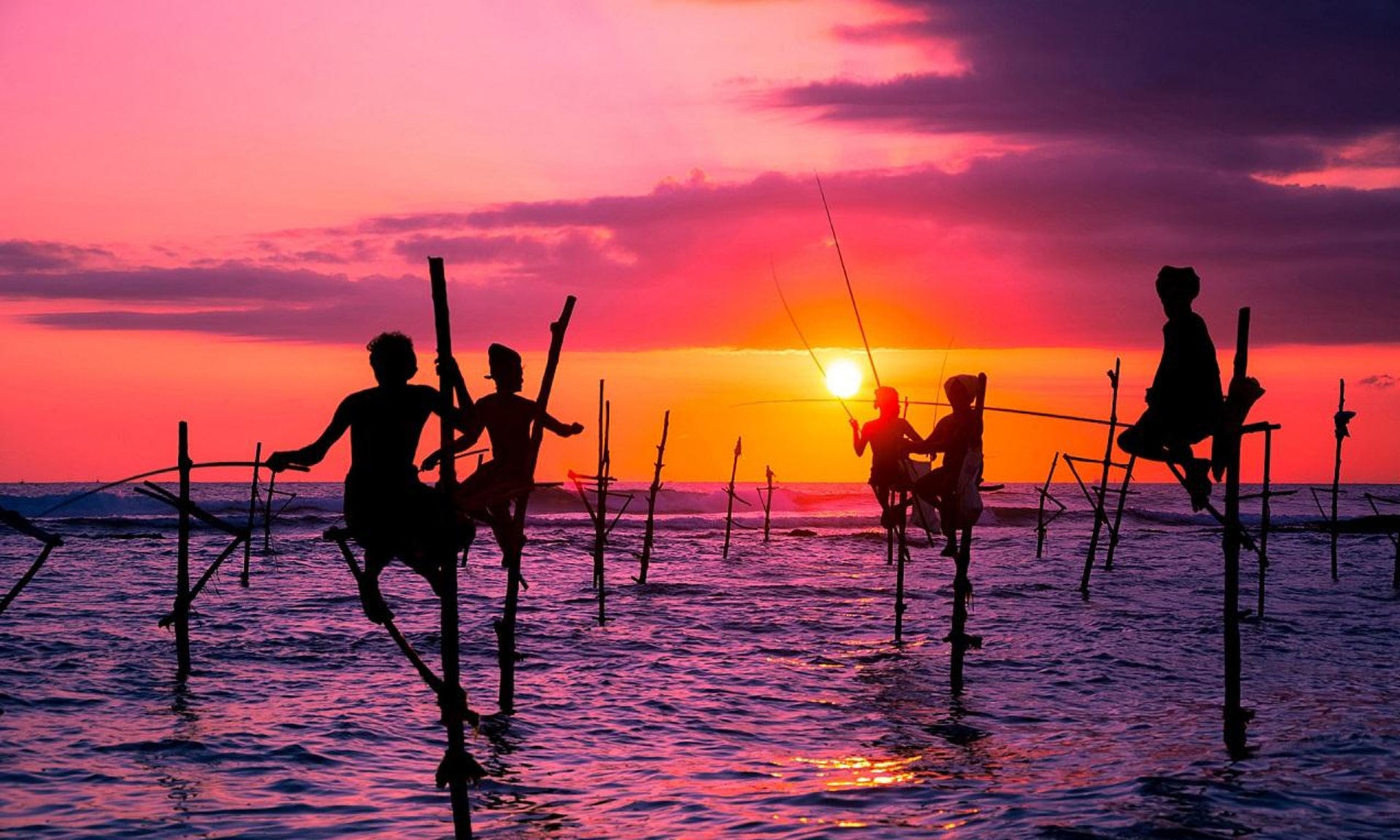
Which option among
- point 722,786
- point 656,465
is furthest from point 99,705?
point 656,465

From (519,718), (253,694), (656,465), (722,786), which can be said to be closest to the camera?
(722,786)

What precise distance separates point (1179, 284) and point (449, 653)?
252 inches

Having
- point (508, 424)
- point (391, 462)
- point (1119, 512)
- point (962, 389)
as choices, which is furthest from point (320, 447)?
point (1119, 512)

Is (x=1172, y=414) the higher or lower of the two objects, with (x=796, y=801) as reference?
higher

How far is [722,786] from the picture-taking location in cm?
1145

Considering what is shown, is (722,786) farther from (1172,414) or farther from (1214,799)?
(1172,414)

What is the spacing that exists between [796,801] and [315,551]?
33.7 meters

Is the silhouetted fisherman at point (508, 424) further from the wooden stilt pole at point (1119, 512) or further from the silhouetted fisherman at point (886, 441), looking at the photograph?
the wooden stilt pole at point (1119, 512)

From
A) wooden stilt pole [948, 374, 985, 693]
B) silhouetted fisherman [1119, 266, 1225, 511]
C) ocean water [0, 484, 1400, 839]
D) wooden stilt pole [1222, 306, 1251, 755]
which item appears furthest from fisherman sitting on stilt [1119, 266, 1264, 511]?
wooden stilt pole [948, 374, 985, 693]

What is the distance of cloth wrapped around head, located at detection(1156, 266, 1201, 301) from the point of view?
10.1m

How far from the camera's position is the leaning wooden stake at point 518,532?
12562 millimetres

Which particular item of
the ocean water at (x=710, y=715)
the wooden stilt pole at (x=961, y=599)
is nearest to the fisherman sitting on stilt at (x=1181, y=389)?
the ocean water at (x=710, y=715)

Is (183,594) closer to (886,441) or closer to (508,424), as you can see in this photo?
(508,424)

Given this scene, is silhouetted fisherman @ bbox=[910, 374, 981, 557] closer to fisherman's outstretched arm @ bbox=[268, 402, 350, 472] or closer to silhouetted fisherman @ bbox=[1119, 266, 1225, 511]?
silhouetted fisherman @ bbox=[1119, 266, 1225, 511]
